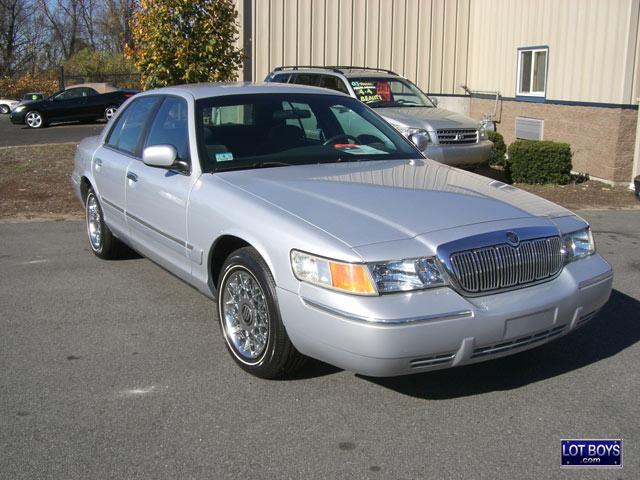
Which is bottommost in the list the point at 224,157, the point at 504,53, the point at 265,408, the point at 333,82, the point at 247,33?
the point at 265,408

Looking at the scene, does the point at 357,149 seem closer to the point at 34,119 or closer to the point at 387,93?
the point at 387,93

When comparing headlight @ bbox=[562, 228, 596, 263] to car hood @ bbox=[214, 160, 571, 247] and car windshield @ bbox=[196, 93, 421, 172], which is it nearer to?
car hood @ bbox=[214, 160, 571, 247]

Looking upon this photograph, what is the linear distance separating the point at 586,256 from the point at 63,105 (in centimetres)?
2285

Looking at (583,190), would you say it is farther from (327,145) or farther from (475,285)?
(475,285)

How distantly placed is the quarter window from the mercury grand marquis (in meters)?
0.09

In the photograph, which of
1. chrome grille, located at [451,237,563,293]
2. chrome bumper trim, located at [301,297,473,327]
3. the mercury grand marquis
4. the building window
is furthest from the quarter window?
the building window

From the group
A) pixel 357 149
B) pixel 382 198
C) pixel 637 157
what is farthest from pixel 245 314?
pixel 637 157

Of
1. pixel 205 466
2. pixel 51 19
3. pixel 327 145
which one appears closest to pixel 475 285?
pixel 205 466

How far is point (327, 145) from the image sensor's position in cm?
532

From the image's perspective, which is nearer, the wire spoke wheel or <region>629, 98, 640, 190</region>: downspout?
<region>629, 98, 640, 190</region>: downspout

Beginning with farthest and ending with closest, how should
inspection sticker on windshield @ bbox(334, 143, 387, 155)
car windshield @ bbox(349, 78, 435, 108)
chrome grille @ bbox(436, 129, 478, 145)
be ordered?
car windshield @ bbox(349, 78, 435, 108), chrome grille @ bbox(436, 129, 478, 145), inspection sticker on windshield @ bbox(334, 143, 387, 155)

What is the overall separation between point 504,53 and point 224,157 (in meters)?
11.3

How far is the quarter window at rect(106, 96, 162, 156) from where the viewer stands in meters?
5.92

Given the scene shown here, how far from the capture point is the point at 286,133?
5.28 meters
